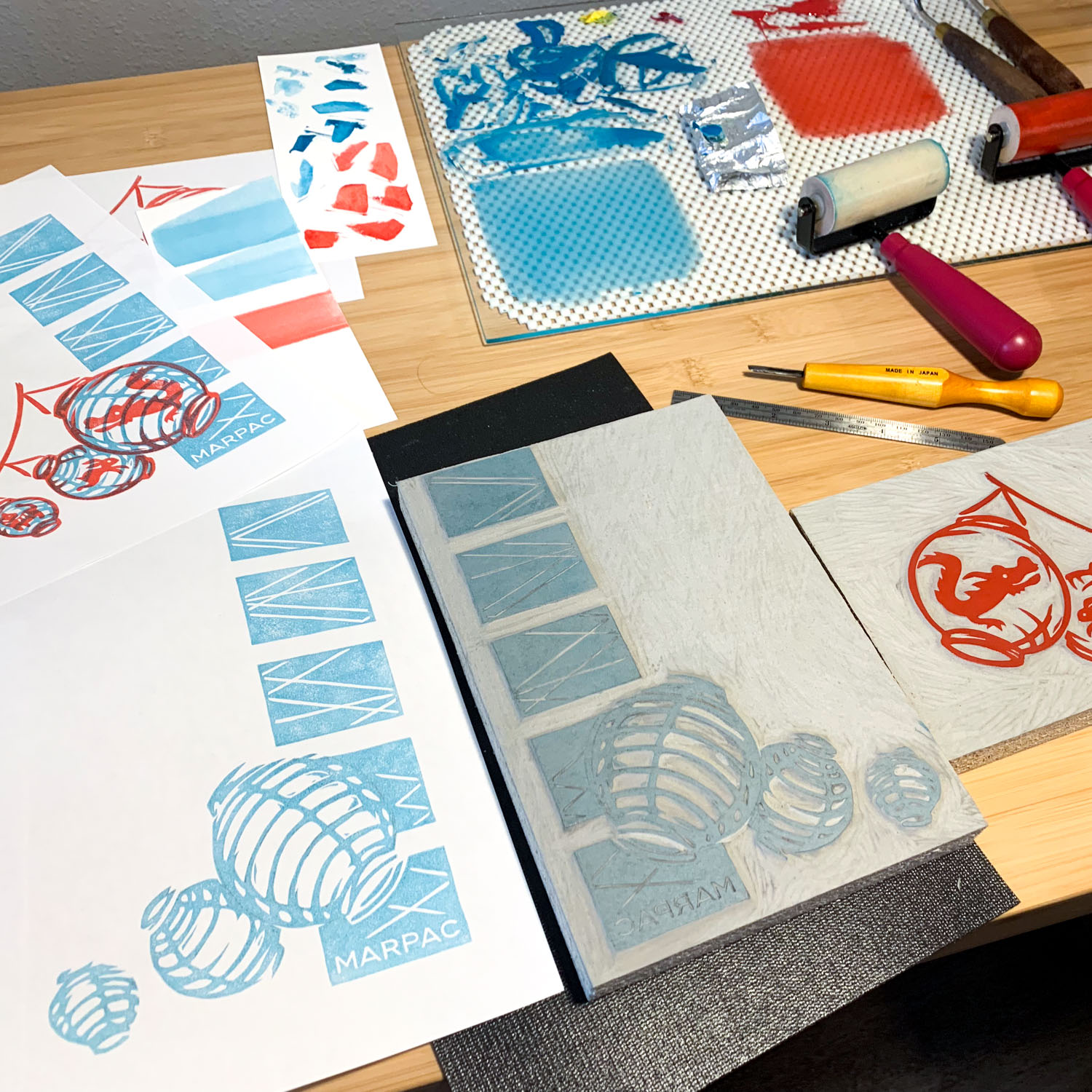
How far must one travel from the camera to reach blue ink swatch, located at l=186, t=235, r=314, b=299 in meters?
0.84

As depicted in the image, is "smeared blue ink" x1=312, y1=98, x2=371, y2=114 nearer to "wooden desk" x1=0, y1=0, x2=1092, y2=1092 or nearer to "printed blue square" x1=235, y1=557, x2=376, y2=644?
"wooden desk" x1=0, y1=0, x2=1092, y2=1092

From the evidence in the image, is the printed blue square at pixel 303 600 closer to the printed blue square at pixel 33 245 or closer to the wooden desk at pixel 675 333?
the wooden desk at pixel 675 333

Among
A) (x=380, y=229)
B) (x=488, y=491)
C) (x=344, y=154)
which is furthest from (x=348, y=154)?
(x=488, y=491)

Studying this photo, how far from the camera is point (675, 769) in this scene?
551mm

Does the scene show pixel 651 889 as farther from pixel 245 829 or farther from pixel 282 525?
pixel 282 525

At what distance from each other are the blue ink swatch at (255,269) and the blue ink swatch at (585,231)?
17 cm

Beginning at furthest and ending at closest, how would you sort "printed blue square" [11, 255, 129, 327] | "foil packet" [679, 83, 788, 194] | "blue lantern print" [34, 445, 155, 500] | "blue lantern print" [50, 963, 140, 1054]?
"foil packet" [679, 83, 788, 194] → "printed blue square" [11, 255, 129, 327] → "blue lantern print" [34, 445, 155, 500] → "blue lantern print" [50, 963, 140, 1054]

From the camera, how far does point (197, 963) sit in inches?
20.4

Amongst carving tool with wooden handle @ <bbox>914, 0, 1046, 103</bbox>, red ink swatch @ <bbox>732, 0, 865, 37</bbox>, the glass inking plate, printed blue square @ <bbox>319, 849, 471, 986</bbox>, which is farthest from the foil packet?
printed blue square @ <bbox>319, 849, 471, 986</bbox>

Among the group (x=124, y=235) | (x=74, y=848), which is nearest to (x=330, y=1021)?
(x=74, y=848)

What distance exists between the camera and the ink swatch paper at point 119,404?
700mm

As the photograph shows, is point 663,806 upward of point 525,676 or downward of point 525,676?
downward

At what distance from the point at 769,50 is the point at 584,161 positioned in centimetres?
28

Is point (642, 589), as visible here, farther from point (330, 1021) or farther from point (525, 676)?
point (330, 1021)
